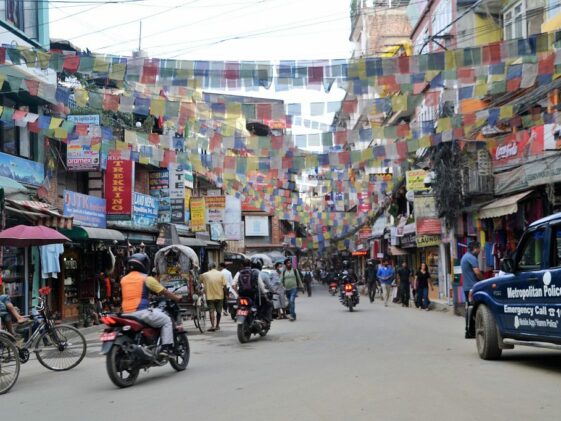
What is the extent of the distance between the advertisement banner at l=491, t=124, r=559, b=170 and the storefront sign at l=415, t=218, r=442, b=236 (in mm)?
6605

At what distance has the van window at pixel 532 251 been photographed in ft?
29.0

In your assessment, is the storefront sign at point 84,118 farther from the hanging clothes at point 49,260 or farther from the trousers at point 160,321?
the trousers at point 160,321

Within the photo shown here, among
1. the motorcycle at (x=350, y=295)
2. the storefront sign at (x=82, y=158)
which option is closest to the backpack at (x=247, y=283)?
the storefront sign at (x=82, y=158)

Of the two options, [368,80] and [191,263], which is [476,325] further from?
[191,263]

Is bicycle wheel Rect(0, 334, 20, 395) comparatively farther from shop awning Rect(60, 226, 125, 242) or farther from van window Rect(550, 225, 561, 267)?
shop awning Rect(60, 226, 125, 242)

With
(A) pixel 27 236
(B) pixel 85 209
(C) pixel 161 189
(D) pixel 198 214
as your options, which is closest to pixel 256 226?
(D) pixel 198 214

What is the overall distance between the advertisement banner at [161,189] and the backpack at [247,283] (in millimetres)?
13982

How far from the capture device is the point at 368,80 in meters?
12.5

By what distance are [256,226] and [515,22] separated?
39.5 metres

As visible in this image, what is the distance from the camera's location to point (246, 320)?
536 inches

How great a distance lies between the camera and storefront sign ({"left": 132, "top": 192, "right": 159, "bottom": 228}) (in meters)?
24.2

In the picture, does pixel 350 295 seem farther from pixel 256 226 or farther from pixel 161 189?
pixel 256 226

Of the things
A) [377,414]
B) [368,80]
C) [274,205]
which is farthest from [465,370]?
[274,205]

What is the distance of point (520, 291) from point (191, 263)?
11958 mm
